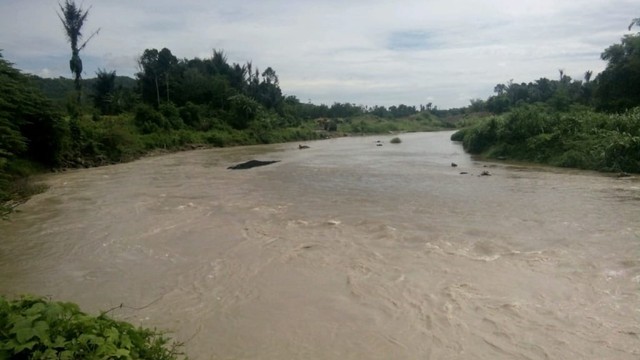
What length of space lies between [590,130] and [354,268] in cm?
1642

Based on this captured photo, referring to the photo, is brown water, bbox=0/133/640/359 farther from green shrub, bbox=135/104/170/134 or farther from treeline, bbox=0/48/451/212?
green shrub, bbox=135/104/170/134

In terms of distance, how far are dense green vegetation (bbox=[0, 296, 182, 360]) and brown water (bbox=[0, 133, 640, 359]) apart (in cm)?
136

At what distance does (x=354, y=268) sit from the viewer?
6559 millimetres

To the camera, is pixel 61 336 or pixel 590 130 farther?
pixel 590 130

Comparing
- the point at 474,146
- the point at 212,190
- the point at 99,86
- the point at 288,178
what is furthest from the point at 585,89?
the point at 99,86

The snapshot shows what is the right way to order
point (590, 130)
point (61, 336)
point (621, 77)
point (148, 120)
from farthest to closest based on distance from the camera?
point (148, 120) < point (621, 77) < point (590, 130) < point (61, 336)

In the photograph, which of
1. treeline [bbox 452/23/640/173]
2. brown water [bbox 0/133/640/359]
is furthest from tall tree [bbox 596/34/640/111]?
brown water [bbox 0/133/640/359]

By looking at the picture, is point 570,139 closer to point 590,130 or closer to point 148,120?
point 590,130

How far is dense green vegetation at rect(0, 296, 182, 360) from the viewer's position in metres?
2.58

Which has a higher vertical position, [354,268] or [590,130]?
[590,130]

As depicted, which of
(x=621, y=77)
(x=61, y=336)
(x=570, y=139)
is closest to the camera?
(x=61, y=336)

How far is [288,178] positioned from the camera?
16672mm

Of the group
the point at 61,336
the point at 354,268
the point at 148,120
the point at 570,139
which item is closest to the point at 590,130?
the point at 570,139

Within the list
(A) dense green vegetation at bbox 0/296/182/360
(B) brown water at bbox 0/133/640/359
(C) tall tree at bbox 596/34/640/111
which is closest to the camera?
(A) dense green vegetation at bbox 0/296/182/360
